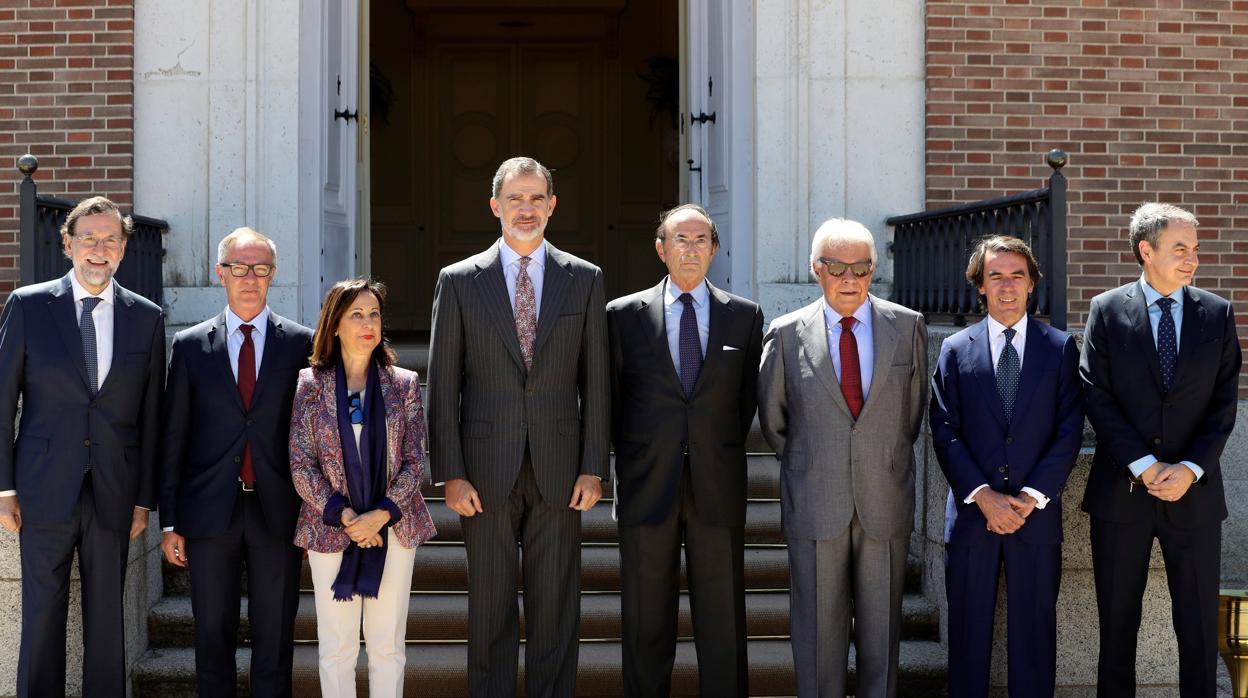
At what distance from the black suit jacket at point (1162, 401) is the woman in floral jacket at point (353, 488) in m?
2.38

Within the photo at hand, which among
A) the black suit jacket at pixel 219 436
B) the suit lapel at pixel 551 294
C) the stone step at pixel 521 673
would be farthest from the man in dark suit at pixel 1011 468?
the black suit jacket at pixel 219 436

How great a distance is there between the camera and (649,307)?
455 cm

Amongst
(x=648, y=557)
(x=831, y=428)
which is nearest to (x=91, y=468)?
(x=648, y=557)

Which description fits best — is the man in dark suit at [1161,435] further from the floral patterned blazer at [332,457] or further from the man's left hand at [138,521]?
the man's left hand at [138,521]

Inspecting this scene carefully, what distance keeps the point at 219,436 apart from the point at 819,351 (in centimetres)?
204

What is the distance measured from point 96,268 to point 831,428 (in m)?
2.54

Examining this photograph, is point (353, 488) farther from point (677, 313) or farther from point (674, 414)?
point (677, 313)

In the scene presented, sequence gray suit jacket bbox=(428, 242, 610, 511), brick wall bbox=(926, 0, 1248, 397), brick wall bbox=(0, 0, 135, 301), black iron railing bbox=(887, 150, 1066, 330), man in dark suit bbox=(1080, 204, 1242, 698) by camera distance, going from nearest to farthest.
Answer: gray suit jacket bbox=(428, 242, 610, 511), man in dark suit bbox=(1080, 204, 1242, 698), black iron railing bbox=(887, 150, 1066, 330), brick wall bbox=(0, 0, 135, 301), brick wall bbox=(926, 0, 1248, 397)

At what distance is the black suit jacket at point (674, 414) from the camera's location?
444cm

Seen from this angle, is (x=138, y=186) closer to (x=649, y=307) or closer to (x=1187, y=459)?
(x=649, y=307)

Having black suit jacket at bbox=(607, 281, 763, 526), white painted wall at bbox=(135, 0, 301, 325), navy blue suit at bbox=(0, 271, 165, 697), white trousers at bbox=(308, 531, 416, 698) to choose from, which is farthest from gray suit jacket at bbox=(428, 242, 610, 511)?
white painted wall at bbox=(135, 0, 301, 325)

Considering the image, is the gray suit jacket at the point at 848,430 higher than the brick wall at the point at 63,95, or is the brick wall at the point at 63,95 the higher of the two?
the brick wall at the point at 63,95

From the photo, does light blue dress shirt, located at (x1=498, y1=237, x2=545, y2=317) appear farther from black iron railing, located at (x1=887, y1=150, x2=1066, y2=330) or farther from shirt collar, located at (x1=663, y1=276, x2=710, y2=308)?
black iron railing, located at (x1=887, y1=150, x2=1066, y2=330)

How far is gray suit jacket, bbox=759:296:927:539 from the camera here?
4.36m
